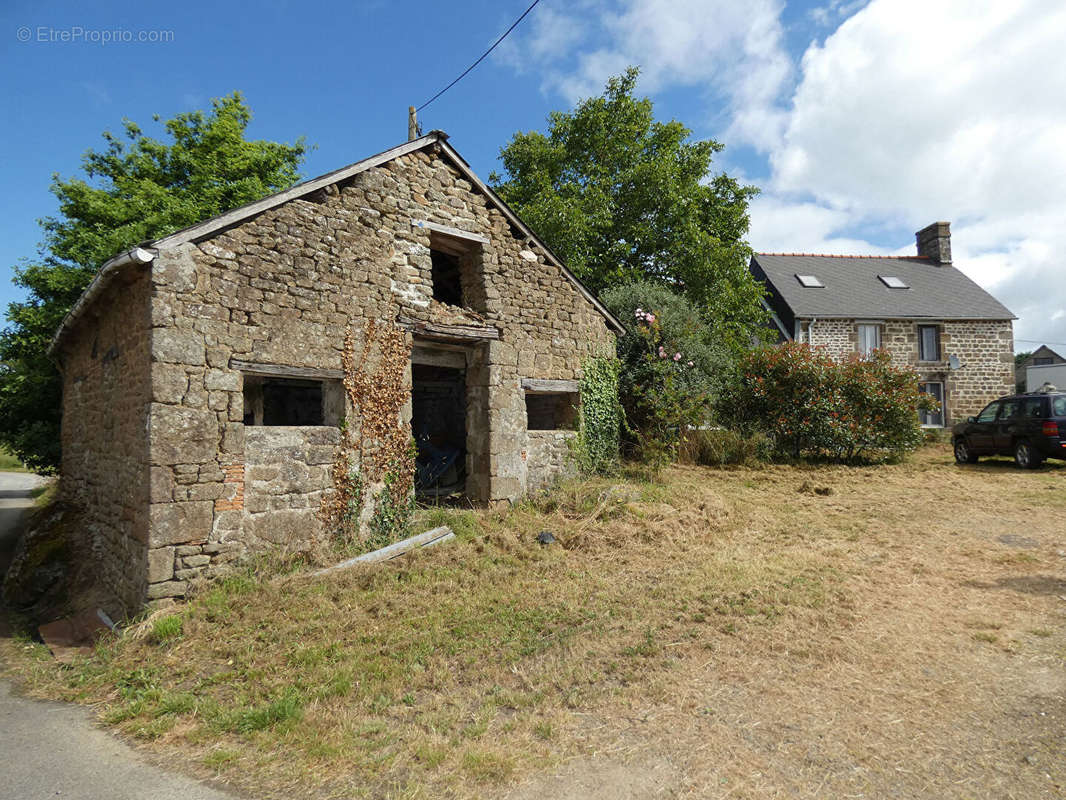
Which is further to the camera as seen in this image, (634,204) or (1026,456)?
(634,204)

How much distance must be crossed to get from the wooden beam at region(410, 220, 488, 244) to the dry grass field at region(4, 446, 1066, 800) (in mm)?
4023

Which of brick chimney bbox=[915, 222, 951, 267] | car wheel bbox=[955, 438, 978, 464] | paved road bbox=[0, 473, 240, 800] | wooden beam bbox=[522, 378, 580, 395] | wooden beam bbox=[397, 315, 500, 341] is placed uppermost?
brick chimney bbox=[915, 222, 951, 267]

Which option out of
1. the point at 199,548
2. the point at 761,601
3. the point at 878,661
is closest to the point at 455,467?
the point at 199,548

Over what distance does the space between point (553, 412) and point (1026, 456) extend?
31.9 feet

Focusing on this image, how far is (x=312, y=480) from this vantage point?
21.3ft

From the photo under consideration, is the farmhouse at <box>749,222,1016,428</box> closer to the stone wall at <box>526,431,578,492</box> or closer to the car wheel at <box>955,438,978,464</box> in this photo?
the car wheel at <box>955,438,978,464</box>

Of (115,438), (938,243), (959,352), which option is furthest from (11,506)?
(938,243)

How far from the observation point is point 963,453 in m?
12.7

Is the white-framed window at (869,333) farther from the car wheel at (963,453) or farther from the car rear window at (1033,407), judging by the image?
the car rear window at (1033,407)

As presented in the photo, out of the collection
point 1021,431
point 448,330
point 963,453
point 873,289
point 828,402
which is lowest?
point 963,453

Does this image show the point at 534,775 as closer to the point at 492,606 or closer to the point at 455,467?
the point at 492,606

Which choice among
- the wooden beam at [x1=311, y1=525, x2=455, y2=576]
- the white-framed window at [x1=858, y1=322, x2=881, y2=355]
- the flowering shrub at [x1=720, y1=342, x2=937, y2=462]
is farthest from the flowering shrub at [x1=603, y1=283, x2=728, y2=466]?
the white-framed window at [x1=858, y1=322, x2=881, y2=355]

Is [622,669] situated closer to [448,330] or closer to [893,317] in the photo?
[448,330]

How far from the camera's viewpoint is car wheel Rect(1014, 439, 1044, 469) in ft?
36.5
